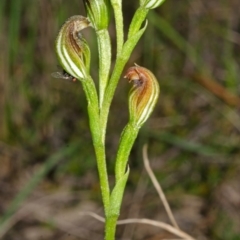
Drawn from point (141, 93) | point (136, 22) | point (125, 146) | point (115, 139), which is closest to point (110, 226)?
point (125, 146)

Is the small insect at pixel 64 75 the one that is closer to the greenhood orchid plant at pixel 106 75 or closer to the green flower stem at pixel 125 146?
the greenhood orchid plant at pixel 106 75

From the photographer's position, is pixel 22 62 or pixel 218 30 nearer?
pixel 22 62

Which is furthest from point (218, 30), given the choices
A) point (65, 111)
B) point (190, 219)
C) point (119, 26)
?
point (119, 26)

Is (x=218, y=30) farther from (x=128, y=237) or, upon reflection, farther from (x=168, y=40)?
(x=128, y=237)

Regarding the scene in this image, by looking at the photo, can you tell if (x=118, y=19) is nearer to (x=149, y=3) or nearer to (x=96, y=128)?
(x=149, y=3)

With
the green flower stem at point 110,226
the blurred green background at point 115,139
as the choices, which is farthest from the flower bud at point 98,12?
the blurred green background at point 115,139
